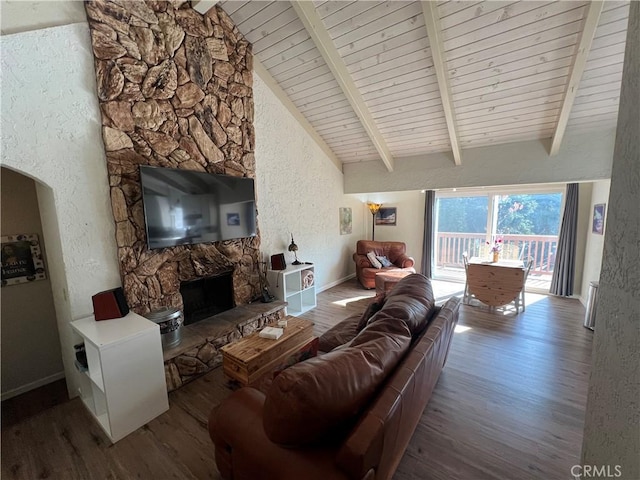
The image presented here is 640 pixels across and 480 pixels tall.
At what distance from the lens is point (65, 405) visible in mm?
2170

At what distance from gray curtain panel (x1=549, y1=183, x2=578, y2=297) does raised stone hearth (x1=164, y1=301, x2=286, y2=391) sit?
184 inches

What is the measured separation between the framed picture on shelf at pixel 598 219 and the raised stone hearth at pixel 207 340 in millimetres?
4444

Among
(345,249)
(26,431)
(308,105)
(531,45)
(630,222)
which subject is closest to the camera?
(630,222)

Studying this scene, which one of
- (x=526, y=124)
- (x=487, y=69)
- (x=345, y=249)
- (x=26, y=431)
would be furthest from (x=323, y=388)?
(x=345, y=249)

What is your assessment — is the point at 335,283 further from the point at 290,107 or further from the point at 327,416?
the point at 327,416

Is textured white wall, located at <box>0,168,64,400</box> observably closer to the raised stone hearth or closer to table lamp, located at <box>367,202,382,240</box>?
the raised stone hearth

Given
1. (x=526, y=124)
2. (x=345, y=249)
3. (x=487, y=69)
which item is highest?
(x=487, y=69)

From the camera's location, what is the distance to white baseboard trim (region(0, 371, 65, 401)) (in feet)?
7.46

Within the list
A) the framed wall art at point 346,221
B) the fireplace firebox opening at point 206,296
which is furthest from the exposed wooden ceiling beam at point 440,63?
the fireplace firebox opening at point 206,296

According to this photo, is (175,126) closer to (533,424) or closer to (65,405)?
(65,405)

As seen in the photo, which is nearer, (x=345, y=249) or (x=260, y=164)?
(x=260, y=164)

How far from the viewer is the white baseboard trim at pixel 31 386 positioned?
227 centimetres

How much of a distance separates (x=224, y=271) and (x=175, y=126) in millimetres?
1603

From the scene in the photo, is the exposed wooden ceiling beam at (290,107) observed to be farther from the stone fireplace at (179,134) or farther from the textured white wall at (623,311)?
the textured white wall at (623,311)
